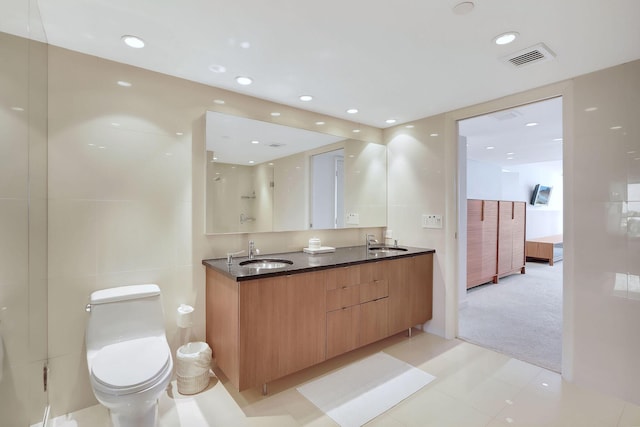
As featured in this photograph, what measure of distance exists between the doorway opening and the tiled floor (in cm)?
45

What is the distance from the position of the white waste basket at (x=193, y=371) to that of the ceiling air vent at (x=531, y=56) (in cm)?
294

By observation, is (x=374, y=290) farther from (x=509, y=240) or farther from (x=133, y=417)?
(x=509, y=240)

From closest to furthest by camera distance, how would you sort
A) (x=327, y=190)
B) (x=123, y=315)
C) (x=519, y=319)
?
(x=123, y=315)
(x=327, y=190)
(x=519, y=319)

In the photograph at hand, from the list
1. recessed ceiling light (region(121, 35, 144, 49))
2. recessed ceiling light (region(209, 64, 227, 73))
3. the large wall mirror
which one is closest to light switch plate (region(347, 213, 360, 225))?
the large wall mirror

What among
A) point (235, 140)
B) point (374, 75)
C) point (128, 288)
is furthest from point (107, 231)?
point (374, 75)

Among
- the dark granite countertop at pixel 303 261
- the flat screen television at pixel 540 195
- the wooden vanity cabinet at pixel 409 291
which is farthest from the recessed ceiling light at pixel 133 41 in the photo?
the flat screen television at pixel 540 195

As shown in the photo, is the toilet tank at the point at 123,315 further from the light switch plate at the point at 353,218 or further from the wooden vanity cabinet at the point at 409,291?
the light switch plate at the point at 353,218

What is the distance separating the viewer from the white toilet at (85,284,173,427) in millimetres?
1523

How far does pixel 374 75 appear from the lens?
7.51 feet

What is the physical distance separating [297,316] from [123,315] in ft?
3.75

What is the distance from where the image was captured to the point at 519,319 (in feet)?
12.1

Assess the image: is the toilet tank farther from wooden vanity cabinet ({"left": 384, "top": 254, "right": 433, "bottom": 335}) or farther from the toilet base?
wooden vanity cabinet ({"left": 384, "top": 254, "right": 433, "bottom": 335})

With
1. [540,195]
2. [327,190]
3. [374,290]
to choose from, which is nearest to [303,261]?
[374,290]

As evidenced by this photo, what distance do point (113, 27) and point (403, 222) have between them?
3.03m
